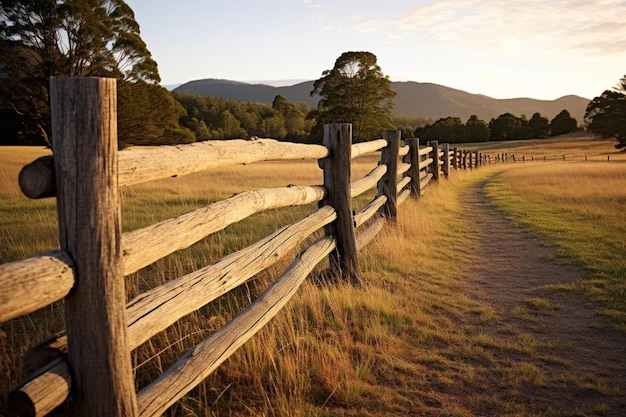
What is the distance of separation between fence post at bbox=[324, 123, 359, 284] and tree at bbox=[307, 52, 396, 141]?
100ft

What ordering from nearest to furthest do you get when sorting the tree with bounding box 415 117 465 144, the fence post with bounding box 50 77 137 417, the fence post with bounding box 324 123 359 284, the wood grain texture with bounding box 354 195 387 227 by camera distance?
the fence post with bounding box 50 77 137 417
the fence post with bounding box 324 123 359 284
the wood grain texture with bounding box 354 195 387 227
the tree with bounding box 415 117 465 144

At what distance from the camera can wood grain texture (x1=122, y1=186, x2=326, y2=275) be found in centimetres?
198

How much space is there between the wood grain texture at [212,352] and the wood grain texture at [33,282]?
2.13 ft

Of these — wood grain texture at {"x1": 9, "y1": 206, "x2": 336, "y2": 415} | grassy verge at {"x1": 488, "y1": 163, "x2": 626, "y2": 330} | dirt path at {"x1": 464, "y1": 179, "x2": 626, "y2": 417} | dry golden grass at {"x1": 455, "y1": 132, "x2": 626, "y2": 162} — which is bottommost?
dirt path at {"x1": 464, "y1": 179, "x2": 626, "y2": 417}

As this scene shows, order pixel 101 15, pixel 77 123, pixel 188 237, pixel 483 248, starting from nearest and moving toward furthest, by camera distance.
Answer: pixel 77 123, pixel 188 237, pixel 483 248, pixel 101 15

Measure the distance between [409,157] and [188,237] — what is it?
340 inches

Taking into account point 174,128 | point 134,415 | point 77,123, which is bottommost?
point 134,415

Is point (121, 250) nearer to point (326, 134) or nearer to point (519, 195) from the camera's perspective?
point (326, 134)

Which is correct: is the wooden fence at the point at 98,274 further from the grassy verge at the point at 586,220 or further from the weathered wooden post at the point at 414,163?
the weathered wooden post at the point at 414,163

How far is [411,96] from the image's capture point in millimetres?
199625

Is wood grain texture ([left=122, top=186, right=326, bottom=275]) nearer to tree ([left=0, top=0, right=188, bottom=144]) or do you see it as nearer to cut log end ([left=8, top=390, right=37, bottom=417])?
cut log end ([left=8, top=390, right=37, bottom=417])

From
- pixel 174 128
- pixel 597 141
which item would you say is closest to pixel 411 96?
pixel 597 141

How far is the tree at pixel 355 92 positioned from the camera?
34.9 metres

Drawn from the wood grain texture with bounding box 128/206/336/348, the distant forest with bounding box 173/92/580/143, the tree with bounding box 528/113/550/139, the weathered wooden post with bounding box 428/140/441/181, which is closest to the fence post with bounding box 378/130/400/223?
the wood grain texture with bounding box 128/206/336/348
